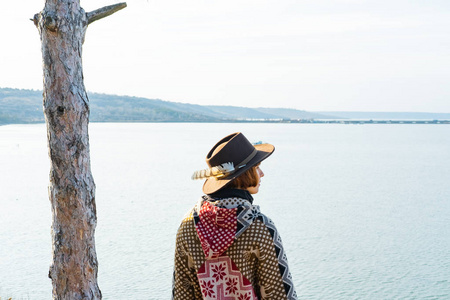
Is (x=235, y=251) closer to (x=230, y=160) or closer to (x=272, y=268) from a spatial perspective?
(x=272, y=268)

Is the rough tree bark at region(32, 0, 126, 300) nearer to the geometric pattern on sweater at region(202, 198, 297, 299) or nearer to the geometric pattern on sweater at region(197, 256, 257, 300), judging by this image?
the geometric pattern on sweater at region(197, 256, 257, 300)

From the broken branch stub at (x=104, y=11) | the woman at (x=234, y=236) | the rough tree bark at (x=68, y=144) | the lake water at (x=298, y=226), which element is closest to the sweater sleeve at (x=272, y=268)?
the woman at (x=234, y=236)

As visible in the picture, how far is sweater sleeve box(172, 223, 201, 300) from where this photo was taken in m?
2.04

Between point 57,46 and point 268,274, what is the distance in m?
1.72

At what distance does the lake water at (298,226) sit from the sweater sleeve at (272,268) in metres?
7.08

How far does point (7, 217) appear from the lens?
1449 cm

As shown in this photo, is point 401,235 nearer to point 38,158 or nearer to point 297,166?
point 297,166

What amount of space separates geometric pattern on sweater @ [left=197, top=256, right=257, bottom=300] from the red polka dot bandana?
0.05m

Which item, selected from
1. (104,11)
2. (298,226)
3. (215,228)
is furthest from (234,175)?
(298,226)

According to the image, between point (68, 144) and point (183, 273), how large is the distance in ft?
4.00

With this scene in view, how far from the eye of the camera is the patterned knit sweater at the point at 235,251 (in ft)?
6.06

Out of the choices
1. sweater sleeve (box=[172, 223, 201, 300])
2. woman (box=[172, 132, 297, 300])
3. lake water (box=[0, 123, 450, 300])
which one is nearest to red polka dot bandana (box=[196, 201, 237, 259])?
woman (box=[172, 132, 297, 300])

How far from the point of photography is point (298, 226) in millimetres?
13719

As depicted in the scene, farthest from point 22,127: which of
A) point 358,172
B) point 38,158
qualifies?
point 358,172
